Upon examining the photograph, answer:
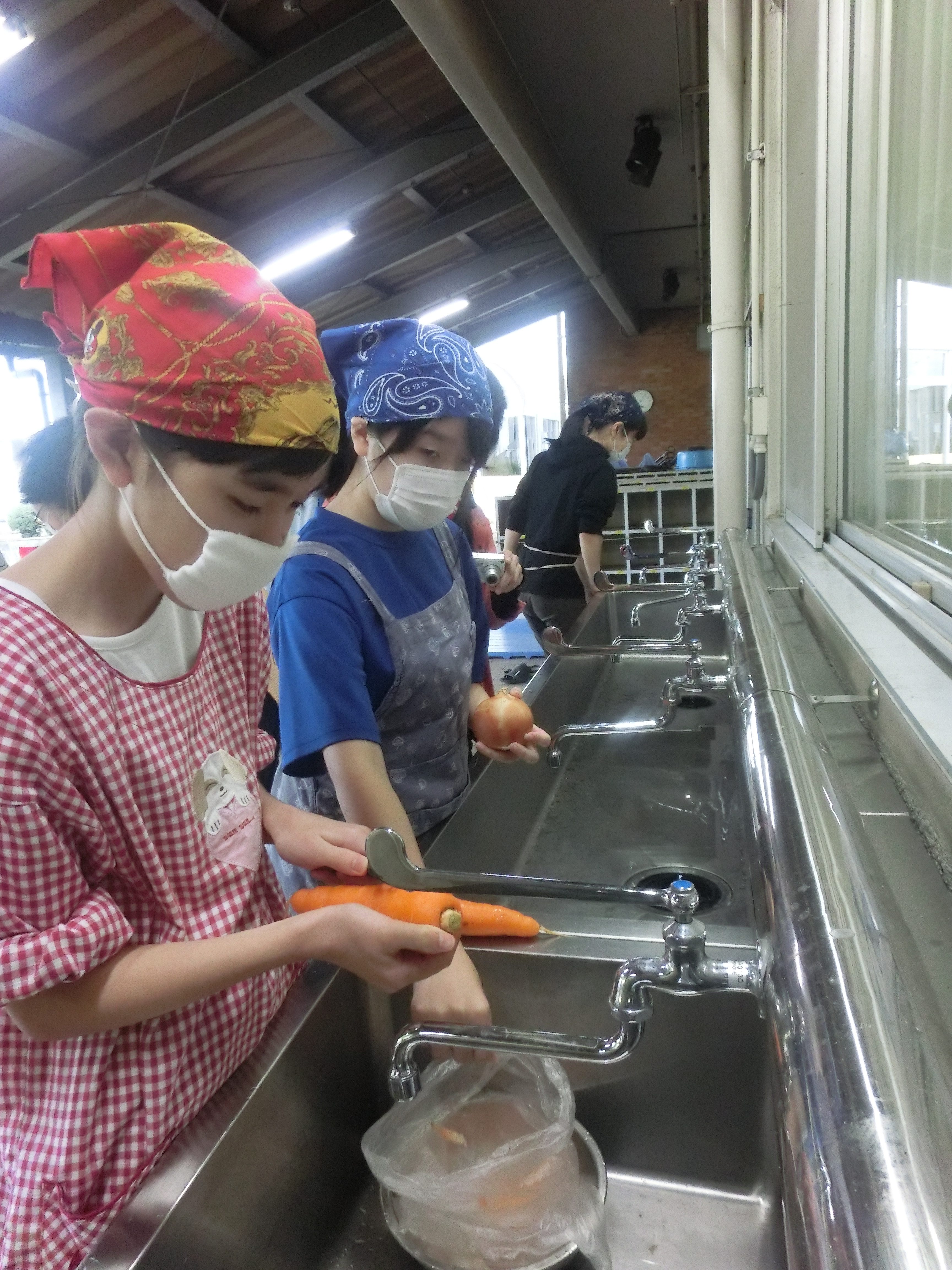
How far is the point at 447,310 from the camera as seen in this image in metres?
10.6

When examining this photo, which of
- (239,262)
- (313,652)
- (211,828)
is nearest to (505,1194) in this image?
(211,828)

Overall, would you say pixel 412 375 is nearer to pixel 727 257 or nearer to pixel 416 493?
pixel 416 493

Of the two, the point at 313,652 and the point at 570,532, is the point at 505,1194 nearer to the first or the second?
the point at 313,652

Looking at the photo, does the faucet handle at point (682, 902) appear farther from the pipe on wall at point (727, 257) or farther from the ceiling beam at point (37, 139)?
the ceiling beam at point (37, 139)

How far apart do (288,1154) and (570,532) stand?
3594 millimetres

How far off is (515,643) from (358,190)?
4.09m

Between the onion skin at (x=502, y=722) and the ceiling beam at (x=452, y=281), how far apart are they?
909 cm

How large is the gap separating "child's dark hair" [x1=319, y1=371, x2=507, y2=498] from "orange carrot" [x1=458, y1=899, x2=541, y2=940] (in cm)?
67

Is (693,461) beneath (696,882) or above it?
above

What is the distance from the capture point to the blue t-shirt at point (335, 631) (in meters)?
1.12

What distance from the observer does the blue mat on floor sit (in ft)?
23.7

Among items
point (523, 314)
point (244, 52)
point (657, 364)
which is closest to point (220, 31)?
point (244, 52)

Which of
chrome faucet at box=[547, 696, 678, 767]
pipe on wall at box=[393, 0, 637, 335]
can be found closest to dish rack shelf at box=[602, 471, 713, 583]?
pipe on wall at box=[393, 0, 637, 335]

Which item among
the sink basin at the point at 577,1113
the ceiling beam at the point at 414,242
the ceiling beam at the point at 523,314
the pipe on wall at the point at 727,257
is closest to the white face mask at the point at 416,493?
the sink basin at the point at 577,1113
